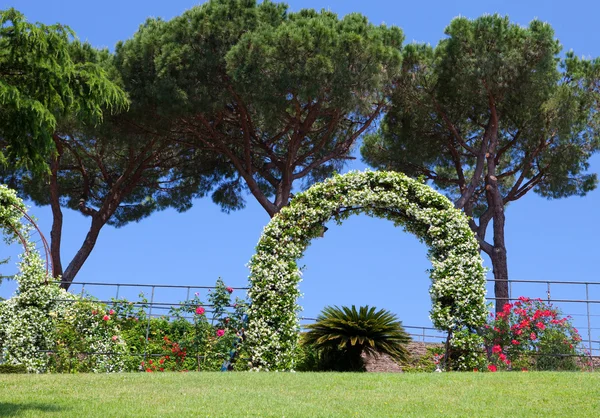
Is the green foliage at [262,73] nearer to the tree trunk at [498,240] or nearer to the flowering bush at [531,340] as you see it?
the tree trunk at [498,240]

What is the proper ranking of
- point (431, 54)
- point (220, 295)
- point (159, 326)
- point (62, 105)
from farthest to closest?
point (431, 54)
point (159, 326)
point (220, 295)
point (62, 105)

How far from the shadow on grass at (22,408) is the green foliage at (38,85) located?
8.82 ft

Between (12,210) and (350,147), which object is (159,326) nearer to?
(12,210)

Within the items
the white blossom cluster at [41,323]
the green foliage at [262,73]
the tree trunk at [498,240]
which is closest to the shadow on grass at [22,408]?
the white blossom cluster at [41,323]

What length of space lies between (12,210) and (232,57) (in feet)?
20.2

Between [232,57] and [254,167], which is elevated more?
[232,57]

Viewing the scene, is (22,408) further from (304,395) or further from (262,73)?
(262,73)

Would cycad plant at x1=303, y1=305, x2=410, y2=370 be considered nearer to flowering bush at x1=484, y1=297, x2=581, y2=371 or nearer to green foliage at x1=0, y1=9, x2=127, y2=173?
flowering bush at x1=484, y1=297, x2=581, y2=371

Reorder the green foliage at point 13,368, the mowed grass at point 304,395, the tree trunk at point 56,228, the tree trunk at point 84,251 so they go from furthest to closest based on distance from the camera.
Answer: the tree trunk at point 56,228 < the tree trunk at point 84,251 < the green foliage at point 13,368 < the mowed grass at point 304,395

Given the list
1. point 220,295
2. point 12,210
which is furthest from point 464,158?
point 12,210

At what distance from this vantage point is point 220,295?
1192cm

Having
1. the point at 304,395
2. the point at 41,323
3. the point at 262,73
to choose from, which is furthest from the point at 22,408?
the point at 262,73

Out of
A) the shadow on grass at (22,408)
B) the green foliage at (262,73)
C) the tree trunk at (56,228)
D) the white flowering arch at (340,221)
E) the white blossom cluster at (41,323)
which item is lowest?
the shadow on grass at (22,408)

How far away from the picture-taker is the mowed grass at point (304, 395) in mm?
7074
